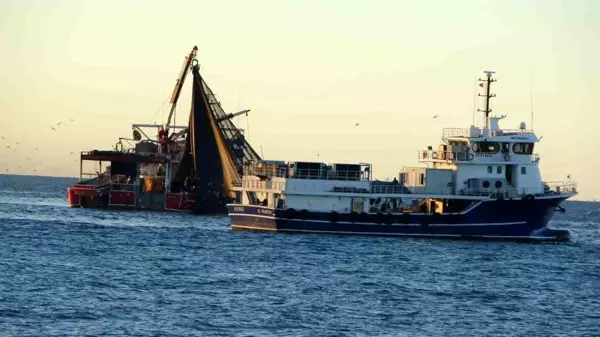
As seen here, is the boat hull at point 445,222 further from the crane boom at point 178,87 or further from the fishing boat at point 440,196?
the crane boom at point 178,87

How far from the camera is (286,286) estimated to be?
62.1 metres

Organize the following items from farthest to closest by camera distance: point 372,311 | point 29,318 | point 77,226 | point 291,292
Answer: point 77,226
point 291,292
point 372,311
point 29,318

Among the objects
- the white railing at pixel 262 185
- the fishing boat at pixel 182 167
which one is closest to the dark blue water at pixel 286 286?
the white railing at pixel 262 185

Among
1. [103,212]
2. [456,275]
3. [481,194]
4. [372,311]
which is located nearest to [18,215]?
[103,212]

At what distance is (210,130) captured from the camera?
137 metres

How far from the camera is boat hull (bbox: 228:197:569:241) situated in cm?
8919

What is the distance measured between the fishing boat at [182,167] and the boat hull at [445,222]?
37115 millimetres

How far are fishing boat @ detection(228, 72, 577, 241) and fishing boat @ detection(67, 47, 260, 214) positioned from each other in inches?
1422

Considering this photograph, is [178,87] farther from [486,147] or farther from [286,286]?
[286,286]

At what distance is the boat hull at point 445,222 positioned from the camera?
8919 centimetres

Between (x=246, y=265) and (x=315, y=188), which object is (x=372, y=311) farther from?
(x=315, y=188)

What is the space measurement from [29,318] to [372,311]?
14.1m

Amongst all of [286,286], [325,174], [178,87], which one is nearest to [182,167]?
[178,87]

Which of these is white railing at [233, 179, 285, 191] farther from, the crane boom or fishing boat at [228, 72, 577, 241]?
the crane boom
